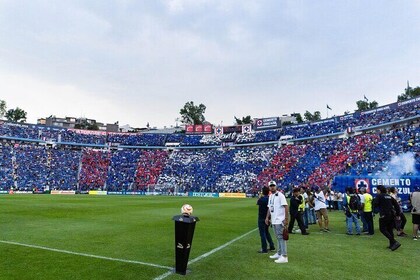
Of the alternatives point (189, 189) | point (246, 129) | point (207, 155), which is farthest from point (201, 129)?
point (189, 189)

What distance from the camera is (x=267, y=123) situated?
78125mm

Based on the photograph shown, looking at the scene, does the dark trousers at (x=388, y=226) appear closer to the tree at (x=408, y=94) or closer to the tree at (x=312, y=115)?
the tree at (x=408, y=94)

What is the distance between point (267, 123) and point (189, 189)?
26.3 meters

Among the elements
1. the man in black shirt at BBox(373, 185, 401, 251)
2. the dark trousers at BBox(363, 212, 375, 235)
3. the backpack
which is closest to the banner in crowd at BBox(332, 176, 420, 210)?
the dark trousers at BBox(363, 212, 375, 235)

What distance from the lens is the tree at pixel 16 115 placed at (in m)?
111

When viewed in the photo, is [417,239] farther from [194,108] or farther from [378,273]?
[194,108]

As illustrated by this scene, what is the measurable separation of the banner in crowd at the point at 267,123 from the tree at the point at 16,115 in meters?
85.3

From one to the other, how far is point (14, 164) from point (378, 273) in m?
71.8

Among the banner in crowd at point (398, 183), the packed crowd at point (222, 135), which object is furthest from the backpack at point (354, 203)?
the packed crowd at point (222, 135)

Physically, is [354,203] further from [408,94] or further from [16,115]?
[16,115]

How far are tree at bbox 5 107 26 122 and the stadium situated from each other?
45512mm

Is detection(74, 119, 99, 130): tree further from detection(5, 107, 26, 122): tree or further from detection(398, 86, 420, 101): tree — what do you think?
detection(398, 86, 420, 101): tree

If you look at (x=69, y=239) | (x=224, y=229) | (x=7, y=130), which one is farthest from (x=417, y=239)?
(x=7, y=130)

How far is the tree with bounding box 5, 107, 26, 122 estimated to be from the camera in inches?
4365
